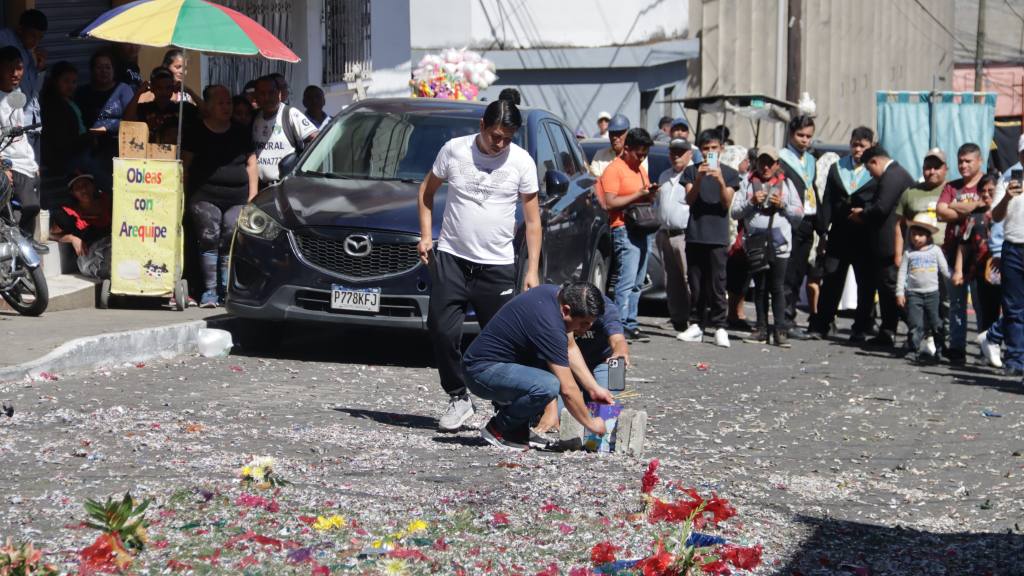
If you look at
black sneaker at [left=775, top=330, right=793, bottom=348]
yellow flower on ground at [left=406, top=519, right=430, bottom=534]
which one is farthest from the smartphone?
black sneaker at [left=775, top=330, right=793, bottom=348]

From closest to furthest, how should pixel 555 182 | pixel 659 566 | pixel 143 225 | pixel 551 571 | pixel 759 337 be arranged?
pixel 659 566, pixel 551 571, pixel 555 182, pixel 143 225, pixel 759 337

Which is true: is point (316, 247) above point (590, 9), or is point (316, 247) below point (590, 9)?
below

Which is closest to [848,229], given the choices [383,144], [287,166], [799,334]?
[799,334]

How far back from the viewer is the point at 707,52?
3128cm

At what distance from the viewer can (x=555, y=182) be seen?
1144 centimetres

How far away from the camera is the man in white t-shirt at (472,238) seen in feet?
29.6

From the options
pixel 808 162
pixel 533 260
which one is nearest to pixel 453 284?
pixel 533 260

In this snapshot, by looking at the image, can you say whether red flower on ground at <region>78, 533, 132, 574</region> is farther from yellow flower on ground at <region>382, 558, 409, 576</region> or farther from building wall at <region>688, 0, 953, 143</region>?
building wall at <region>688, 0, 953, 143</region>

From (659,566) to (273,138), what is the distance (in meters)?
8.67

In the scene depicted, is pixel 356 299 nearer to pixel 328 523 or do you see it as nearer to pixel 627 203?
pixel 627 203

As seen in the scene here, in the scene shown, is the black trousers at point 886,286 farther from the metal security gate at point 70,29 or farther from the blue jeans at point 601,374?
the metal security gate at point 70,29

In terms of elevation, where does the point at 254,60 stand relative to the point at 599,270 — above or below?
above

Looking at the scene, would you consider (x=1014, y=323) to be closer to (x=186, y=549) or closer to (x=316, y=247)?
(x=316, y=247)

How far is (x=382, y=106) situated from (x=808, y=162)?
4776mm
